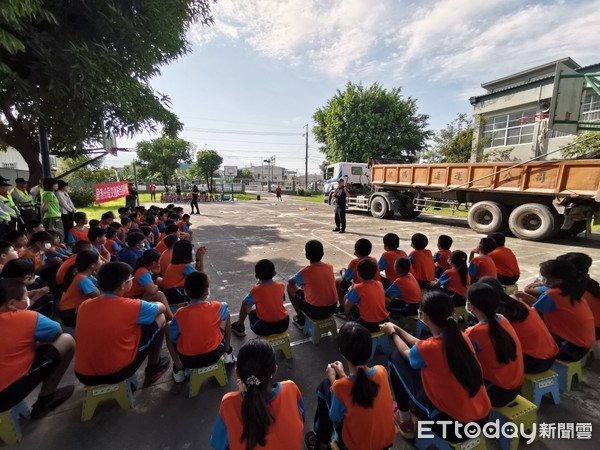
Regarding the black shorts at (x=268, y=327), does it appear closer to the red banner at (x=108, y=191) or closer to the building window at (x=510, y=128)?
the red banner at (x=108, y=191)

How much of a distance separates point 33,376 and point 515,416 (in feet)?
10.9

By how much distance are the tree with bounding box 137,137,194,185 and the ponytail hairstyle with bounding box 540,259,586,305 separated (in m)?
41.4

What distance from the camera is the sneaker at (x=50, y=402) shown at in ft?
7.12

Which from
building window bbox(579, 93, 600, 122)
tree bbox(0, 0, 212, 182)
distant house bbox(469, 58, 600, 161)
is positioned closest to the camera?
tree bbox(0, 0, 212, 182)

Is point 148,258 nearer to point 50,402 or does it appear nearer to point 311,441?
point 50,402

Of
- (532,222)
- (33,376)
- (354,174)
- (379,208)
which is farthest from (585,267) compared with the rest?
(354,174)

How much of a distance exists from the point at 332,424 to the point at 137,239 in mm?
3762

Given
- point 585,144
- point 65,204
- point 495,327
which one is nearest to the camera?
point 495,327

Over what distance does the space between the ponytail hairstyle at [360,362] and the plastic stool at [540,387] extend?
154cm

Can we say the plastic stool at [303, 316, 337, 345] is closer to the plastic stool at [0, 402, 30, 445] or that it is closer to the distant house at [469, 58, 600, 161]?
the plastic stool at [0, 402, 30, 445]

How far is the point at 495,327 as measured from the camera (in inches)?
71.4

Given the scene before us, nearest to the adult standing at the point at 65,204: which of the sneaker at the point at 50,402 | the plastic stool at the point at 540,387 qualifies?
the sneaker at the point at 50,402

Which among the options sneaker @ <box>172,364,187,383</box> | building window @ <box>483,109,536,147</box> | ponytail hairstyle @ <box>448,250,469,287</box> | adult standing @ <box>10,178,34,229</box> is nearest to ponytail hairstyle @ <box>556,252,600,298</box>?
ponytail hairstyle @ <box>448,250,469,287</box>

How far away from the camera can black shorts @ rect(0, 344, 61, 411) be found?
6.10 feet
